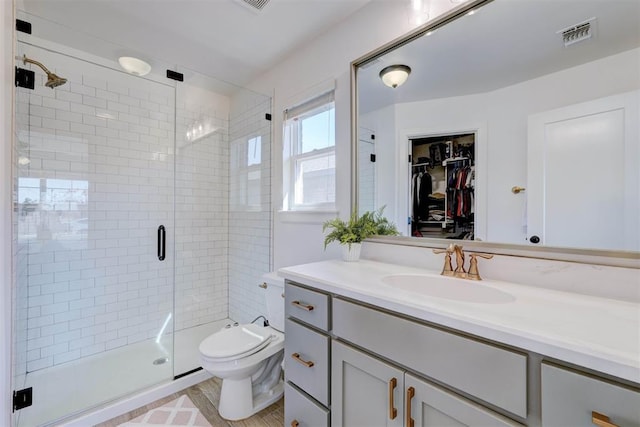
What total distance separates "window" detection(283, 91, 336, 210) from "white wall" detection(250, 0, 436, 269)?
0.28 ft

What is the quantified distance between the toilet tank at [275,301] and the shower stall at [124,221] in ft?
1.79

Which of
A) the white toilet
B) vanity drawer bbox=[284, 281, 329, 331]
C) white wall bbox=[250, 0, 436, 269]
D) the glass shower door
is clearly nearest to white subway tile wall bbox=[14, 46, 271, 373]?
the glass shower door

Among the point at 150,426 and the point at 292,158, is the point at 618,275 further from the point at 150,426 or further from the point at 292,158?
the point at 150,426

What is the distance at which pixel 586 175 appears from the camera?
40.5 inches

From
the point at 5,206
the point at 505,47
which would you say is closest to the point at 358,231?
the point at 505,47

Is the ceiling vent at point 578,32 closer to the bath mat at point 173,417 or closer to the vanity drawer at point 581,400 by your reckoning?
the vanity drawer at point 581,400

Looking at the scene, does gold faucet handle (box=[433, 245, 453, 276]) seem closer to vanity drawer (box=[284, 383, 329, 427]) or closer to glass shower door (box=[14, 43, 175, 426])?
vanity drawer (box=[284, 383, 329, 427])

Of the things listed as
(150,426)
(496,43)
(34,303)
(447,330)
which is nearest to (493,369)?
(447,330)

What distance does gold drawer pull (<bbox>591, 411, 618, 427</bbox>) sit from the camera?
1.85 ft

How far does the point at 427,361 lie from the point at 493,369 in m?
0.18

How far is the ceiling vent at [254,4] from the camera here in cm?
170

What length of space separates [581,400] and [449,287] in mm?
626

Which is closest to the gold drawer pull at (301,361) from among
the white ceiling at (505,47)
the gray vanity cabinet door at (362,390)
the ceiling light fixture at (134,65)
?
the gray vanity cabinet door at (362,390)

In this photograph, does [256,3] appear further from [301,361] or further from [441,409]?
[441,409]
